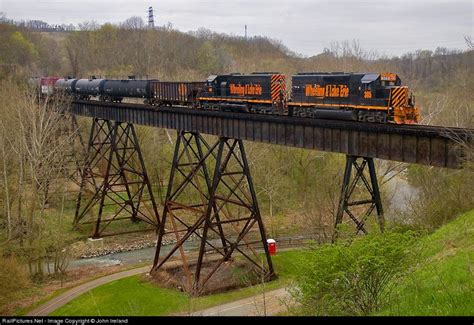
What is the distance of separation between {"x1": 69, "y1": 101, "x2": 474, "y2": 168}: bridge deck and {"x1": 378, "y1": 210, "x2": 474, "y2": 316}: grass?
2.91m

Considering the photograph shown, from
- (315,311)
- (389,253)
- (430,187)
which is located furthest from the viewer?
(430,187)

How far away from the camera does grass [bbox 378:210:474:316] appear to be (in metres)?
10.2

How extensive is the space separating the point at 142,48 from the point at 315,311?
339ft

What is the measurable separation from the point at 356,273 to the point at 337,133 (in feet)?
28.2

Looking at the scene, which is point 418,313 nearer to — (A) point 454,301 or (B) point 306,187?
(A) point 454,301

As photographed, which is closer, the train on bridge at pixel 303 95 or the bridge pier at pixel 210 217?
the train on bridge at pixel 303 95

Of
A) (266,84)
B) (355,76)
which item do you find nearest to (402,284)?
(355,76)

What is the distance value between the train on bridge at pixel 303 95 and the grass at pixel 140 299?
23.6ft

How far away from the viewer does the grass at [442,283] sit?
10.2 metres

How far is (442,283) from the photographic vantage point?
38.4 ft

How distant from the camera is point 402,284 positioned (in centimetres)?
1312

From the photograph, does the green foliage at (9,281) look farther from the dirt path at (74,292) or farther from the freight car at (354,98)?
the freight car at (354,98)

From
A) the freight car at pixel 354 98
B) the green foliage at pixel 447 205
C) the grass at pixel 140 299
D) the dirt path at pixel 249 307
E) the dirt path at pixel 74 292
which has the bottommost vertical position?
the dirt path at pixel 74 292

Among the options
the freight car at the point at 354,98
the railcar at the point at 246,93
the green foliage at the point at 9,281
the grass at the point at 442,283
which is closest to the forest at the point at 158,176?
the green foliage at the point at 9,281
